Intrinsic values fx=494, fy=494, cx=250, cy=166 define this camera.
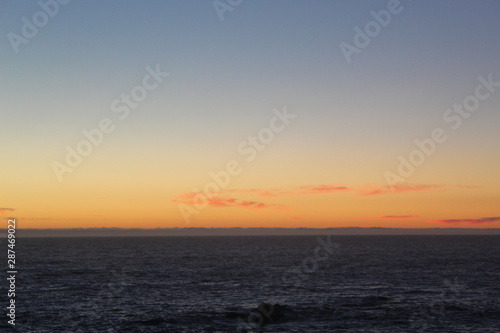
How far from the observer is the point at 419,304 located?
64.8 m

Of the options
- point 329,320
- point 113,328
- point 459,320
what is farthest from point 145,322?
point 459,320

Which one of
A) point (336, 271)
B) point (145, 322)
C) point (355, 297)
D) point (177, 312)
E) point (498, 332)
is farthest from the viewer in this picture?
point (336, 271)

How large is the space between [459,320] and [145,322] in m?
35.0

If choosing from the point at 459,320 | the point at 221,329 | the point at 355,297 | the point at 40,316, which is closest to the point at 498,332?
the point at 459,320

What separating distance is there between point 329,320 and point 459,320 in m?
14.7

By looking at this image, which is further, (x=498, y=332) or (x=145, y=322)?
(x=145, y=322)

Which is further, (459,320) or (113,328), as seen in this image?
(459,320)

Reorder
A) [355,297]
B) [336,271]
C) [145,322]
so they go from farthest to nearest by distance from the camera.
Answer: [336,271] → [355,297] → [145,322]

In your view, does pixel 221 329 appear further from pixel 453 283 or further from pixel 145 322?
pixel 453 283

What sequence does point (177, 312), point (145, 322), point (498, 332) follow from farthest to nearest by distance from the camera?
1. point (177, 312)
2. point (145, 322)
3. point (498, 332)

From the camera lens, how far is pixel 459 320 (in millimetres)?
55500

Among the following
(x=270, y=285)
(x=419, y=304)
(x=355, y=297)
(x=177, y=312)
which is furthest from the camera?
(x=270, y=285)

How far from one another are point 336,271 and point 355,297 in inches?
1418

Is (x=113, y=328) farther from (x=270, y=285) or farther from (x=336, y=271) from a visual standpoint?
(x=336, y=271)
